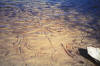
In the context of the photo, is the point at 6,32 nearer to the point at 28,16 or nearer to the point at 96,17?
the point at 28,16

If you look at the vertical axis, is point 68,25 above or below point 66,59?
→ above

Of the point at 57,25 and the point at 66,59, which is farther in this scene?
the point at 57,25

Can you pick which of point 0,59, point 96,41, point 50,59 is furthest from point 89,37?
point 0,59

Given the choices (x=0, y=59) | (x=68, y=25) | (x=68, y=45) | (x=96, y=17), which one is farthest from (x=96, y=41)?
(x=0, y=59)

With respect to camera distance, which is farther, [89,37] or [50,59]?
[89,37]

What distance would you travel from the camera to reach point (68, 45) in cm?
301

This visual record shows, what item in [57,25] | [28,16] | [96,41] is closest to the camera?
[96,41]

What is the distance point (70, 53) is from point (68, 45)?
0.34 meters

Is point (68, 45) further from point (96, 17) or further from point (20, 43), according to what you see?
point (96, 17)

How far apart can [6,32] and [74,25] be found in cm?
253

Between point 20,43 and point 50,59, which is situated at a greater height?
point 20,43

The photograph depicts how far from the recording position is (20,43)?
116 inches

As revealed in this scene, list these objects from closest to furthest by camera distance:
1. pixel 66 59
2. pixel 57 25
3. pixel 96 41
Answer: pixel 66 59, pixel 96 41, pixel 57 25

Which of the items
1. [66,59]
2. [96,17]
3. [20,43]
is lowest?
[66,59]
